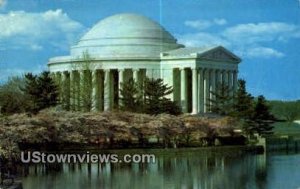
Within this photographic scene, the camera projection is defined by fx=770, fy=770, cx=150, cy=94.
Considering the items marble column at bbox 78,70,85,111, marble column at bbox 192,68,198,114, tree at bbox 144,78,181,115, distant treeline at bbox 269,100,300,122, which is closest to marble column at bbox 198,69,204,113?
marble column at bbox 192,68,198,114

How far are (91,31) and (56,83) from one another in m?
10.6

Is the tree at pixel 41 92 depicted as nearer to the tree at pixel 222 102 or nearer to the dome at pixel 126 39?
the tree at pixel 222 102

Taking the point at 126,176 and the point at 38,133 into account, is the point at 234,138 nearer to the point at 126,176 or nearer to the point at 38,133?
the point at 38,133

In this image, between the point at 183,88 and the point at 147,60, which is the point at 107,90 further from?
the point at 183,88

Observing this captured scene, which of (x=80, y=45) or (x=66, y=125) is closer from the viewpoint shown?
(x=66, y=125)

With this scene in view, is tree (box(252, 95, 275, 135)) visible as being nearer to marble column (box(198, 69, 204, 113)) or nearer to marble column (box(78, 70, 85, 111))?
marble column (box(78, 70, 85, 111))

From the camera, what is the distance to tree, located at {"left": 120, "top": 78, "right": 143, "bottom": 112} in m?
42.8

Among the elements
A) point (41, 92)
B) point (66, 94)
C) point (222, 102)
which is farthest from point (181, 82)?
point (41, 92)

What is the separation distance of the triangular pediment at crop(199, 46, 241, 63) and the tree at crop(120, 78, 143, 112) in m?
9.24

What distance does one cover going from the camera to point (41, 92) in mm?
42500

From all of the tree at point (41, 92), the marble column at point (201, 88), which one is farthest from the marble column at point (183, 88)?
the tree at point (41, 92)

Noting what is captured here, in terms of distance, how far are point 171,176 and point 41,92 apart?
68.2ft

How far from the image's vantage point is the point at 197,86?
55.7 meters

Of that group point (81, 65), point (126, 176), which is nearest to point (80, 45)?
point (81, 65)
